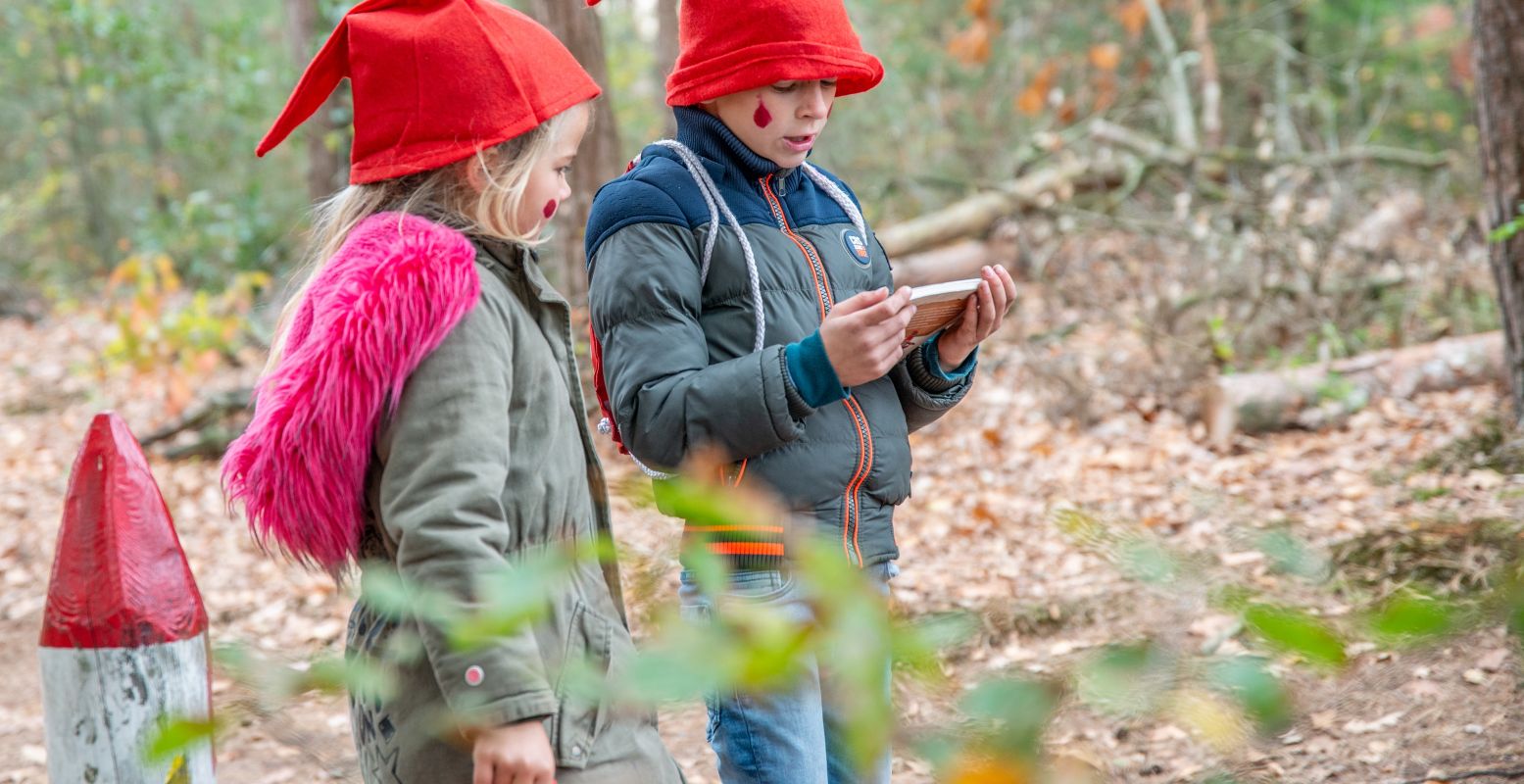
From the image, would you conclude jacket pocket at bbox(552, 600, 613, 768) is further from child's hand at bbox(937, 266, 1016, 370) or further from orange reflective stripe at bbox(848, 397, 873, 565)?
child's hand at bbox(937, 266, 1016, 370)

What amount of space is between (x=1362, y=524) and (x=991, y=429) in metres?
1.83

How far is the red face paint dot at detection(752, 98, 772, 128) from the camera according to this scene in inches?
82.9

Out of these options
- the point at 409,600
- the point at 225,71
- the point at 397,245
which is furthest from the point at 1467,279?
the point at 225,71

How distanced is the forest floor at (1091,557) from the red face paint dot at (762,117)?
2.70ft

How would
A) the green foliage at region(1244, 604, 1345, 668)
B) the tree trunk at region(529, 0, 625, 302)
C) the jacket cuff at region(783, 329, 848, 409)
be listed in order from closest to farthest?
the green foliage at region(1244, 604, 1345, 668)
the jacket cuff at region(783, 329, 848, 409)
the tree trunk at region(529, 0, 625, 302)

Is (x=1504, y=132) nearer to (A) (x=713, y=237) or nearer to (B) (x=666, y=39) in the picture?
(A) (x=713, y=237)

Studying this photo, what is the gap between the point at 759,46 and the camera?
207 cm

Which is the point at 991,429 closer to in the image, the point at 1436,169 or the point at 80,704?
the point at 1436,169

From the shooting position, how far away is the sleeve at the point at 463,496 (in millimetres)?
1496

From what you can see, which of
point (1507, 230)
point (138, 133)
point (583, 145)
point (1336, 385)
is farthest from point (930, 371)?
point (138, 133)

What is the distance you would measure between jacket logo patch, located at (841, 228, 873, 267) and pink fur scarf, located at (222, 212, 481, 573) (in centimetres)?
78

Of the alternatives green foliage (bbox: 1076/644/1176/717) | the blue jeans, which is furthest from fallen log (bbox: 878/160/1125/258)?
green foliage (bbox: 1076/644/1176/717)

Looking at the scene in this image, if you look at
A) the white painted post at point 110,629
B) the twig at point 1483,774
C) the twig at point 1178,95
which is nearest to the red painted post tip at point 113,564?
the white painted post at point 110,629

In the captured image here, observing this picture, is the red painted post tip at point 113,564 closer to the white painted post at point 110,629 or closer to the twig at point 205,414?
→ the white painted post at point 110,629
